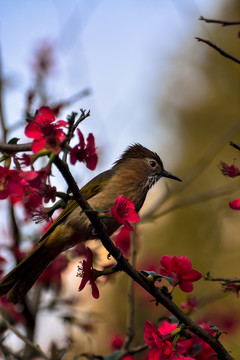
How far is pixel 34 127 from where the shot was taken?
166 centimetres

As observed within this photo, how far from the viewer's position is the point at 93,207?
9.55 feet

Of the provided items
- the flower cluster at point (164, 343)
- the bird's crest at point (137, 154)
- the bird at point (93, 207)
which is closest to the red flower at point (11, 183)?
the bird at point (93, 207)

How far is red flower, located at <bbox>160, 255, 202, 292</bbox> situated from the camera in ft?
6.36

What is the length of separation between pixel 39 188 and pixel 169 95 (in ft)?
40.7

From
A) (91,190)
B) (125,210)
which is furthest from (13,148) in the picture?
(91,190)

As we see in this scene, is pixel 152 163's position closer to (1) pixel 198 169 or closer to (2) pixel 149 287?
(1) pixel 198 169

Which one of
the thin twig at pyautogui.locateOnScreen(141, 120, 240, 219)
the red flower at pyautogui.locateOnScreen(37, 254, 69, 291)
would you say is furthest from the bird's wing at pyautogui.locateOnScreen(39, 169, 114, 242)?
the red flower at pyautogui.locateOnScreen(37, 254, 69, 291)

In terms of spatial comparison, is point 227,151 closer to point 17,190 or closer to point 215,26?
point 215,26

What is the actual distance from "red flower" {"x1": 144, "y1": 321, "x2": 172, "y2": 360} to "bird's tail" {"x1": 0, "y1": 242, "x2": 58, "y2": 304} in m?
0.75

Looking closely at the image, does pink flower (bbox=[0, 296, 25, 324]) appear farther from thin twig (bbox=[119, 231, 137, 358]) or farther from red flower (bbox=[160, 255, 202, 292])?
red flower (bbox=[160, 255, 202, 292])

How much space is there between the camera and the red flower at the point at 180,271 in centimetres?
194

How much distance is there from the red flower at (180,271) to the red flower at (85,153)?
489mm

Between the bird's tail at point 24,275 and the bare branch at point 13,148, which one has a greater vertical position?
the bare branch at point 13,148

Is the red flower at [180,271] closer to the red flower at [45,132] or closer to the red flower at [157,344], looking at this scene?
the red flower at [157,344]
